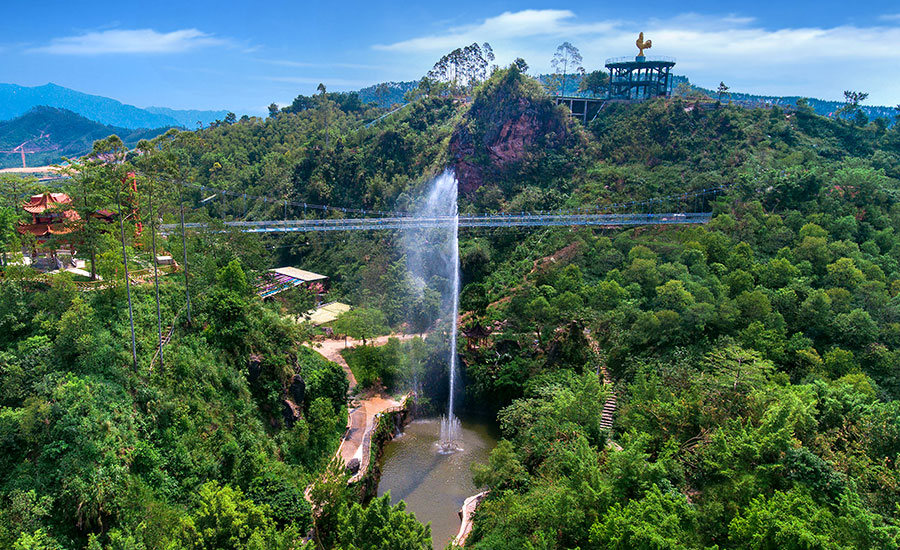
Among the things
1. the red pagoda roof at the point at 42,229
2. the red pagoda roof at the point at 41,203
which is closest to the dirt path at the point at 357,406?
the red pagoda roof at the point at 42,229

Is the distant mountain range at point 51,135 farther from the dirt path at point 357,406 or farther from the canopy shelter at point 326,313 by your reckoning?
the dirt path at point 357,406

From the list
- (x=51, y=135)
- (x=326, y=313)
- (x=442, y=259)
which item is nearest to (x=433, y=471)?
(x=326, y=313)

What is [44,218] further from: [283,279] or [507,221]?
[507,221]

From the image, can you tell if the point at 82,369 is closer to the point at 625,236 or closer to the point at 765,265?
the point at 625,236

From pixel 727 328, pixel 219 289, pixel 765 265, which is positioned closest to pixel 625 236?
pixel 765 265

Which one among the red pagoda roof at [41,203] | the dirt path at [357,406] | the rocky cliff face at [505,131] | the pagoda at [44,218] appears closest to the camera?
the pagoda at [44,218]

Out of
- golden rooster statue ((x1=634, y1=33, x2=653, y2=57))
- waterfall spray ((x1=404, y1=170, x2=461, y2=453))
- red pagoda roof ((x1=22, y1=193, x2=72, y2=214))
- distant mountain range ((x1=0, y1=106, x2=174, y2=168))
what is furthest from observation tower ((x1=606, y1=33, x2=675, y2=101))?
distant mountain range ((x1=0, y1=106, x2=174, y2=168))

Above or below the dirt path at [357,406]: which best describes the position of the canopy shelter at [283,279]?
above
